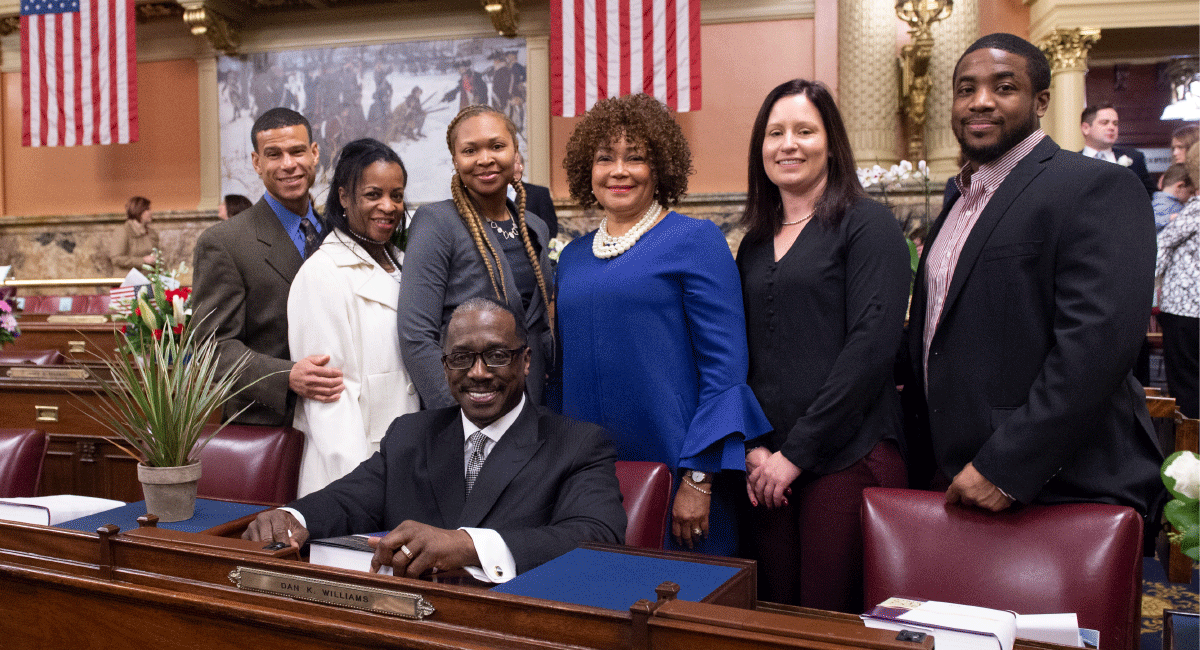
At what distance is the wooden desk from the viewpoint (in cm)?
102

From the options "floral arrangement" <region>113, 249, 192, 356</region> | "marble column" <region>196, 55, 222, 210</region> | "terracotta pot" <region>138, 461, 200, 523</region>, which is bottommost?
"terracotta pot" <region>138, 461, 200, 523</region>

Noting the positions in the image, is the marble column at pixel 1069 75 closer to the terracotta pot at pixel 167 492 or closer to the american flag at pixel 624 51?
the american flag at pixel 624 51

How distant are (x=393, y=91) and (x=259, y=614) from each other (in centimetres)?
776

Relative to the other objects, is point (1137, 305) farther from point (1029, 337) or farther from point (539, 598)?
point (539, 598)

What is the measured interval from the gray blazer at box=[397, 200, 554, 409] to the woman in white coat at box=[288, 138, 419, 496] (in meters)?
0.08

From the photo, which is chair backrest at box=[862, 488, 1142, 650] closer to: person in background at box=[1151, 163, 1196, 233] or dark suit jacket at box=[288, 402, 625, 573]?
Result: dark suit jacket at box=[288, 402, 625, 573]

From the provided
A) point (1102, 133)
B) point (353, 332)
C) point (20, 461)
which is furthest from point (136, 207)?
point (1102, 133)

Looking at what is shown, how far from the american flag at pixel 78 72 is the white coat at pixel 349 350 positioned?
277 inches

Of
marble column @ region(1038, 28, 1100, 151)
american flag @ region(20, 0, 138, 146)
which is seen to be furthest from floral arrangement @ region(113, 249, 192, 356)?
marble column @ region(1038, 28, 1100, 151)

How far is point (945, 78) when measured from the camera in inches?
283

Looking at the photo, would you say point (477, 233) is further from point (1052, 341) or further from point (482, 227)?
point (1052, 341)

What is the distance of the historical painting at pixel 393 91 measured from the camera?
818cm

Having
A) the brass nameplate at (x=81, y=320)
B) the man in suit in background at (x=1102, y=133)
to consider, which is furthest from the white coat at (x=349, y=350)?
the man in suit in background at (x=1102, y=133)

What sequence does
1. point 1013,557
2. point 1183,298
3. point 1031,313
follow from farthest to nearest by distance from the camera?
point 1183,298
point 1031,313
point 1013,557
